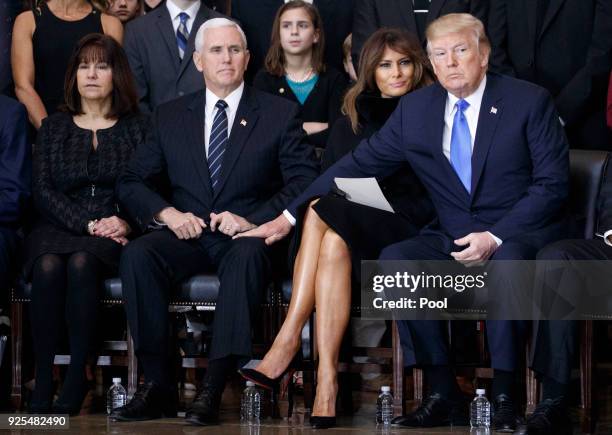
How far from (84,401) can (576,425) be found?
207 centimetres

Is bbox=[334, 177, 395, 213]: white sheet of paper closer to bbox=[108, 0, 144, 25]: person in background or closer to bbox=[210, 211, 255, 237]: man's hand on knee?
A: bbox=[210, 211, 255, 237]: man's hand on knee

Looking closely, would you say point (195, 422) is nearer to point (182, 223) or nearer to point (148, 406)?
point (148, 406)

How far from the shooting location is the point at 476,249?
457cm

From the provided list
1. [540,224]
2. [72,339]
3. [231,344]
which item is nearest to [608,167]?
[540,224]

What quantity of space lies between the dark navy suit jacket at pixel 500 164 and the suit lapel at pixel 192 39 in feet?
4.75

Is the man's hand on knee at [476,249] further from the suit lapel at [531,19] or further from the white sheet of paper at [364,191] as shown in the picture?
the suit lapel at [531,19]

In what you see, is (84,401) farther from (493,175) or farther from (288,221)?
(493,175)

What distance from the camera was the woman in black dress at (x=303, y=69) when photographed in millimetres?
6031

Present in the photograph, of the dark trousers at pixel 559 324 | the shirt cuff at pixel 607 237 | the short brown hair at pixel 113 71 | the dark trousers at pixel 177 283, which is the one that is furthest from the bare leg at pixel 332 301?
the short brown hair at pixel 113 71

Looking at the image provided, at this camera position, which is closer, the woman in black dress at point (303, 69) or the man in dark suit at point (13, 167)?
the man in dark suit at point (13, 167)

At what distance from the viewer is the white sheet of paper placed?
482cm

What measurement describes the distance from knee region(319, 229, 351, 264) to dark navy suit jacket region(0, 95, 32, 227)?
152 cm

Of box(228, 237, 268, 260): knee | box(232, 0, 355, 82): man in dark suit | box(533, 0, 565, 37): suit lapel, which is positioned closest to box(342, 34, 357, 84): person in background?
box(232, 0, 355, 82): man in dark suit

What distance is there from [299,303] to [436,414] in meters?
0.66
